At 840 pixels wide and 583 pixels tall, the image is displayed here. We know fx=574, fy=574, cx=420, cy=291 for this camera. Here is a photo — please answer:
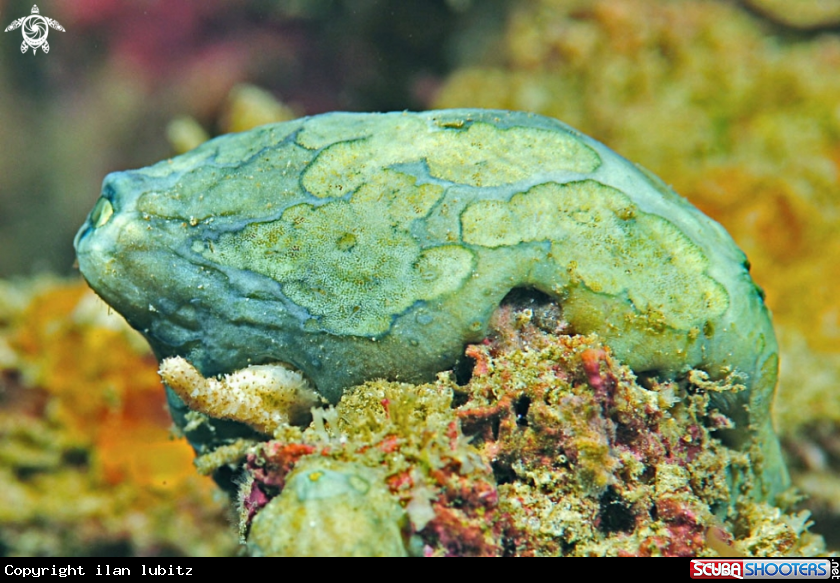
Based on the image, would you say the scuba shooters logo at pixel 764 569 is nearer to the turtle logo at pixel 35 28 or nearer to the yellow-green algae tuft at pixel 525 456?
the yellow-green algae tuft at pixel 525 456

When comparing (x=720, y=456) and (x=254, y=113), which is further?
(x=254, y=113)

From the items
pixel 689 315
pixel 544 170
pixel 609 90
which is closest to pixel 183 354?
pixel 544 170

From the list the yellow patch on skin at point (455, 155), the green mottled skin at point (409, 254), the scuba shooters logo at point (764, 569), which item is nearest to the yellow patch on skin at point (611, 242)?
the green mottled skin at point (409, 254)

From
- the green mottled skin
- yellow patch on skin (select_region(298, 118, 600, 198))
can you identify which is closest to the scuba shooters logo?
the green mottled skin

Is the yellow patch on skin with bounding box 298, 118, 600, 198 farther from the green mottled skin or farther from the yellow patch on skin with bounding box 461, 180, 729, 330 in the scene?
the yellow patch on skin with bounding box 461, 180, 729, 330

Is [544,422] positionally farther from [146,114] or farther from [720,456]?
[146,114]

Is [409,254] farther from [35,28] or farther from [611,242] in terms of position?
[35,28]
